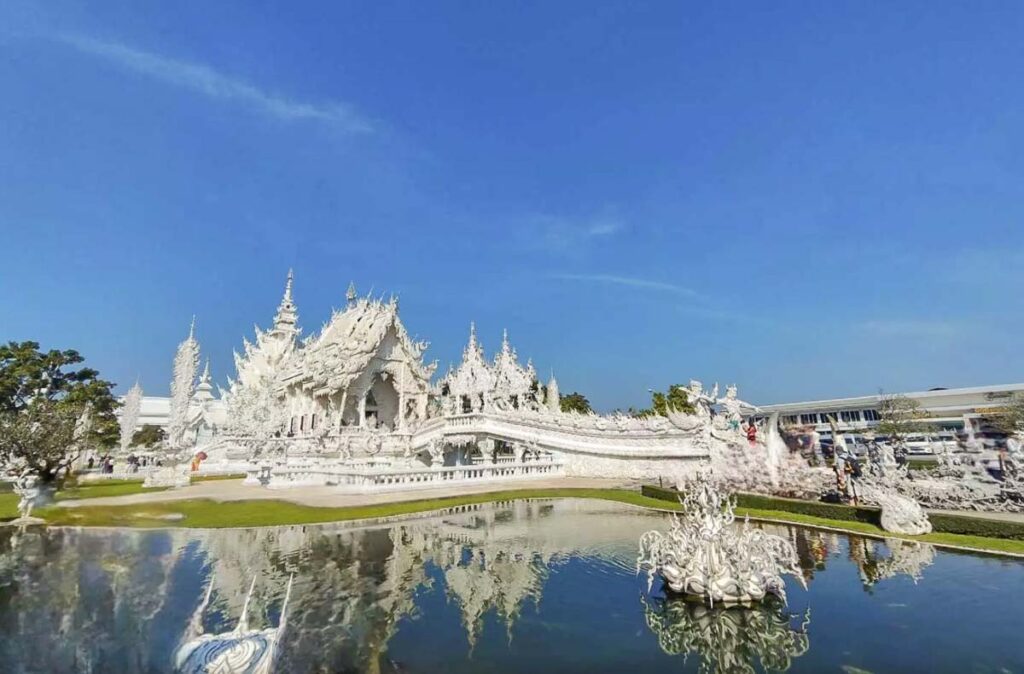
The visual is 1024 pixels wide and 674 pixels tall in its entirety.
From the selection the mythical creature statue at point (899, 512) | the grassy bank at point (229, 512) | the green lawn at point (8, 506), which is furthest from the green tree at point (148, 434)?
the mythical creature statue at point (899, 512)

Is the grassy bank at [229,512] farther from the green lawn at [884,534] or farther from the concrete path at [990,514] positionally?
the concrete path at [990,514]

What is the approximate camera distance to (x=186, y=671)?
4.64 metres

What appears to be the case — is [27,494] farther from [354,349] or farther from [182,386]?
[182,386]

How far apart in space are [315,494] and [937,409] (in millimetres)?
69041

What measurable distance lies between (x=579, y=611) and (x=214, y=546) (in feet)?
26.6

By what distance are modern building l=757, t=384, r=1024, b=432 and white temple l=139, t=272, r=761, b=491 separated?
27771mm

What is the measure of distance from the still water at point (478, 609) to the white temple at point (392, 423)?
30.6ft

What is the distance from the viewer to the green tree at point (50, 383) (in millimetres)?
34594

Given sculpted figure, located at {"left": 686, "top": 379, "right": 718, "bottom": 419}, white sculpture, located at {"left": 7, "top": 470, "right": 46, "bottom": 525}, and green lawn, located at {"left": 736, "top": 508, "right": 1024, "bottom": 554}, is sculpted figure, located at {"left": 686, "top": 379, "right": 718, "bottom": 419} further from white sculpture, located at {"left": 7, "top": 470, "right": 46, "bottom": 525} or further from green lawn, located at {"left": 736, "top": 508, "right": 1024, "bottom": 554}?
white sculpture, located at {"left": 7, "top": 470, "right": 46, "bottom": 525}

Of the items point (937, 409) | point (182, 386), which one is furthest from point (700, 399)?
point (937, 409)

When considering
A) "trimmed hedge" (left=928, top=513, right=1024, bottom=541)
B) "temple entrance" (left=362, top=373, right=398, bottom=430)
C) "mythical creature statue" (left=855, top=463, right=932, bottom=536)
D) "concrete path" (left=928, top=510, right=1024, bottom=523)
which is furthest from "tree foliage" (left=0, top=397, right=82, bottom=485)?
"concrete path" (left=928, top=510, right=1024, bottom=523)

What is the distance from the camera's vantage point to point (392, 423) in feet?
132

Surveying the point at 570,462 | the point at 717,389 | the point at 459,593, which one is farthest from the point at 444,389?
the point at 459,593

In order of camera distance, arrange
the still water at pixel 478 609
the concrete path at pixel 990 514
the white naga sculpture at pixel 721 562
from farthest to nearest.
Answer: the concrete path at pixel 990 514 < the white naga sculpture at pixel 721 562 < the still water at pixel 478 609
